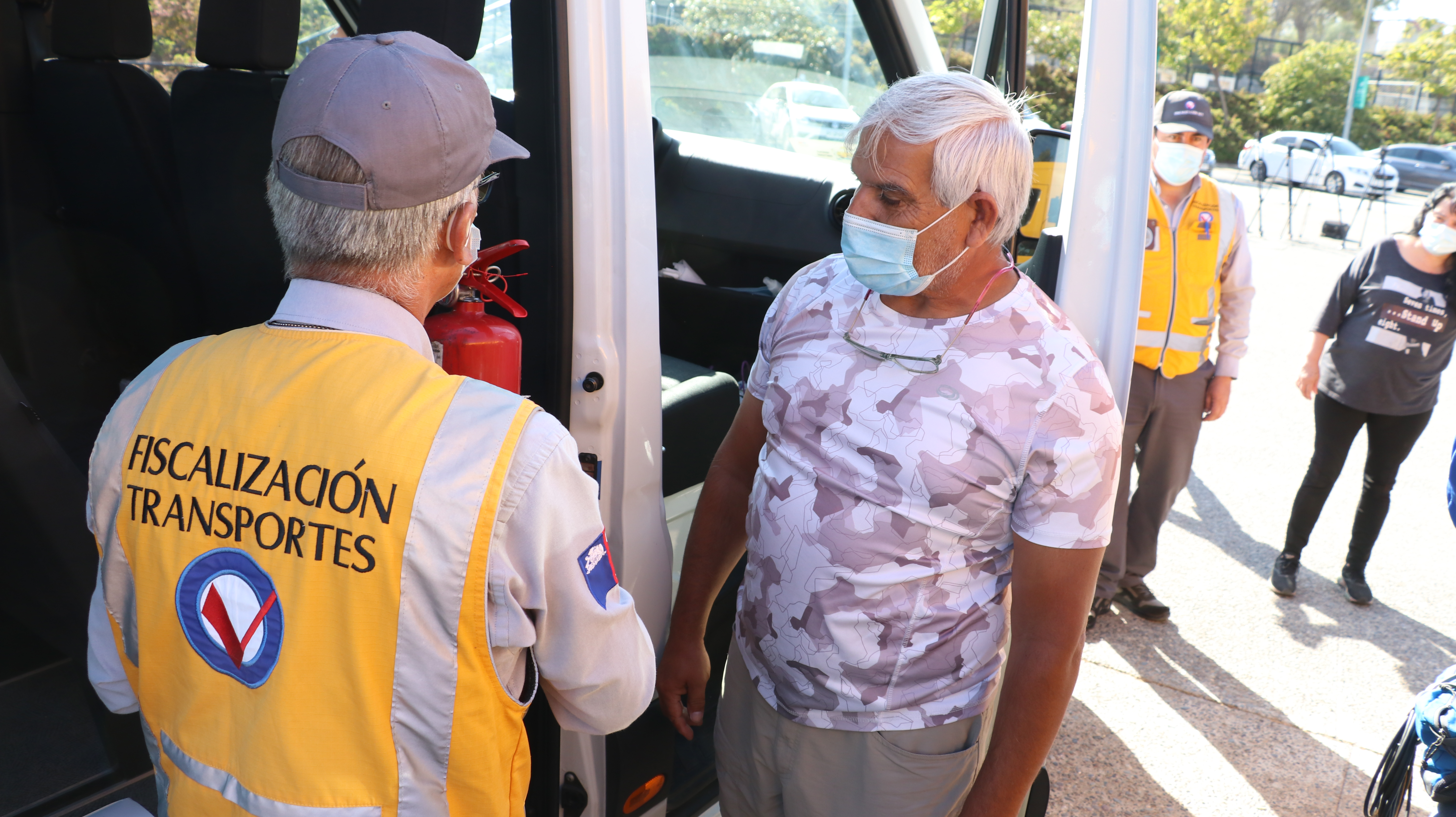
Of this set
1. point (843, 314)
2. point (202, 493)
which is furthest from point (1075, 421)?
point (202, 493)

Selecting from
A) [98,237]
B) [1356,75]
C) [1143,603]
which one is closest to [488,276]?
[98,237]

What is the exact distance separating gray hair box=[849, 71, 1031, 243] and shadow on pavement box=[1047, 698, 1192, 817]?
1762mm

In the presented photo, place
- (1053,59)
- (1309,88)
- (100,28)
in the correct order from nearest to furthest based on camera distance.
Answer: (100,28) → (1053,59) → (1309,88)

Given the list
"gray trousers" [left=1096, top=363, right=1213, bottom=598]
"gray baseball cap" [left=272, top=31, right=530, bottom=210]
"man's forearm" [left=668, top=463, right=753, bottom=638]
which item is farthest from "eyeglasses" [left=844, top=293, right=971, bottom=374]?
"gray trousers" [left=1096, top=363, right=1213, bottom=598]

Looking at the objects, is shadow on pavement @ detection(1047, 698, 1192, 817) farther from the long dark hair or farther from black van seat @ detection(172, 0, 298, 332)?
black van seat @ detection(172, 0, 298, 332)

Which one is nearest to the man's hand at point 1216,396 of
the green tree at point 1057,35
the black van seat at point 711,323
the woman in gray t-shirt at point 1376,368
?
the woman in gray t-shirt at point 1376,368

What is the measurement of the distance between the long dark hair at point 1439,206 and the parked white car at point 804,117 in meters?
2.29

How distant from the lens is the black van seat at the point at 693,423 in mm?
2053

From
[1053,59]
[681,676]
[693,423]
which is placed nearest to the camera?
[681,676]

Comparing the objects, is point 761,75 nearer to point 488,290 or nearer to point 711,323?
point 711,323

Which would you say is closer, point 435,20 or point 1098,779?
point 435,20

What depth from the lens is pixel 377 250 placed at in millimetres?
1048

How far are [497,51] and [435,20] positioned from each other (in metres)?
1.18

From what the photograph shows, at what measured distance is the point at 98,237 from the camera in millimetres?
2750
